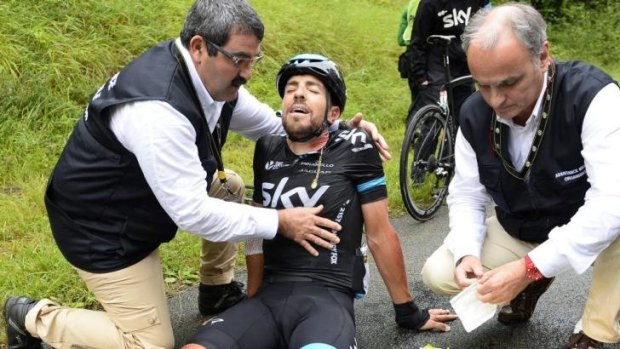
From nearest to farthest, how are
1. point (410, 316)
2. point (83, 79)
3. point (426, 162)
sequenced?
point (410, 316), point (426, 162), point (83, 79)

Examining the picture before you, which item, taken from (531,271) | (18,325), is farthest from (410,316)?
(18,325)

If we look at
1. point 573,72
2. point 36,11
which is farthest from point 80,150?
point 36,11

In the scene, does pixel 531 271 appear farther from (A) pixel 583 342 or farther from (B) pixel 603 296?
(A) pixel 583 342

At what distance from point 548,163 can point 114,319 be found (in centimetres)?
207

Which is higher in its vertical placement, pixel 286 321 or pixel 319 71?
pixel 319 71

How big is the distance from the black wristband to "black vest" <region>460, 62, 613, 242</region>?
2.05 ft

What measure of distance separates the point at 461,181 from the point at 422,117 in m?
2.18

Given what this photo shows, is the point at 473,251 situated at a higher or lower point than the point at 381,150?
lower

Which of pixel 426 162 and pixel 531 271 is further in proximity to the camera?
pixel 426 162

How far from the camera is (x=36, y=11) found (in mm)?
7543

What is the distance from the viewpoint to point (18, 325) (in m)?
3.16

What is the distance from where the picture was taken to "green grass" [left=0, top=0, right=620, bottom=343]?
4324mm

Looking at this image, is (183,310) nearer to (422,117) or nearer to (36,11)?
(422,117)

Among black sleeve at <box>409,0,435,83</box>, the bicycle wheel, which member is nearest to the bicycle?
the bicycle wheel
